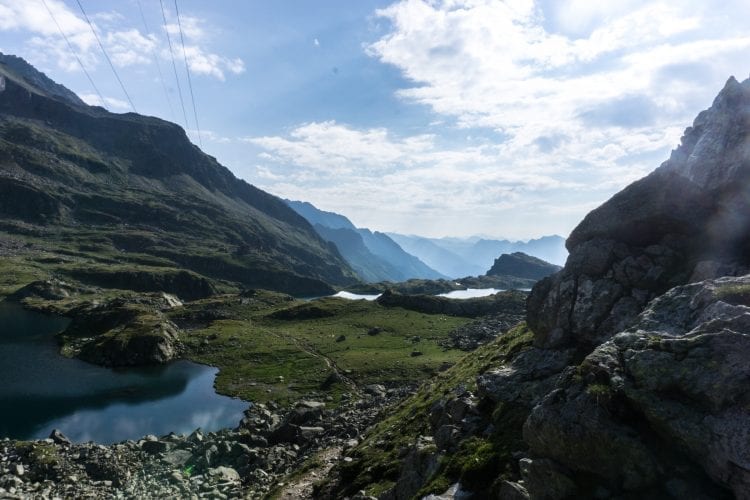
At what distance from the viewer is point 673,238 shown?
90.1 feet

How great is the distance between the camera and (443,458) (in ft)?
80.0

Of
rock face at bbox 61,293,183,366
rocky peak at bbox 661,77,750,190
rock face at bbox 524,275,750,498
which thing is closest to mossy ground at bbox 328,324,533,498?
rock face at bbox 524,275,750,498

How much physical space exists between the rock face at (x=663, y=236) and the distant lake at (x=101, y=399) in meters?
59.7

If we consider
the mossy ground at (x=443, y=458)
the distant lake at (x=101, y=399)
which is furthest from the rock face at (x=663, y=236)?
the distant lake at (x=101, y=399)

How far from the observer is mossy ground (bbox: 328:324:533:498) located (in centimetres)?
2203

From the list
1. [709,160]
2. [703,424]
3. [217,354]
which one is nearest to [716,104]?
[709,160]

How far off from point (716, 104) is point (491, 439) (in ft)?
83.0

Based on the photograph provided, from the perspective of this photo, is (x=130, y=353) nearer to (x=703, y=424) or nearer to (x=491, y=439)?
A: (x=491, y=439)

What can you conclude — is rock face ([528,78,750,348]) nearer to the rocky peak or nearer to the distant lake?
the rocky peak

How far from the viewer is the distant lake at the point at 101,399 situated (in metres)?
70.2

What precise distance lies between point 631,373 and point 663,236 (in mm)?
14615

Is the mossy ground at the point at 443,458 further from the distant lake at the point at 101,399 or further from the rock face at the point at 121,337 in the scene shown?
the rock face at the point at 121,337

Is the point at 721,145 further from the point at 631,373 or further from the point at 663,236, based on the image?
the point at 631,373

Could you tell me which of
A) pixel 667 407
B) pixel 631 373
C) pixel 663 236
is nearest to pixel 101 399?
pixel 663 236
